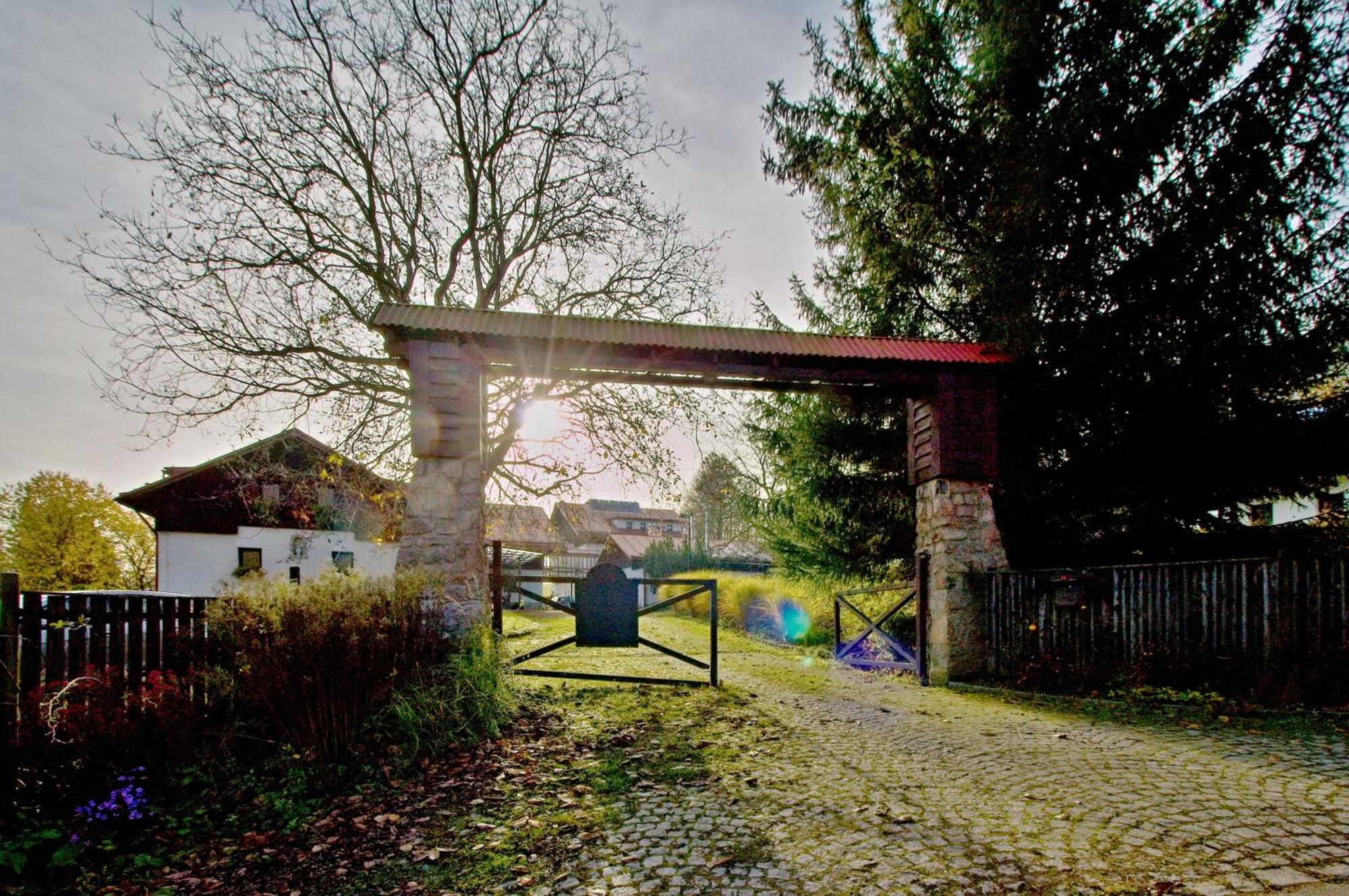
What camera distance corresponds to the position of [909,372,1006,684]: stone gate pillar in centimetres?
790

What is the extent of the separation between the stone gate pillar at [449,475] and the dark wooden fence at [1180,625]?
6.30 meters

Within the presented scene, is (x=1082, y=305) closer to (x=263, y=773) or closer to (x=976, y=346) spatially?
(x=976, y=346)

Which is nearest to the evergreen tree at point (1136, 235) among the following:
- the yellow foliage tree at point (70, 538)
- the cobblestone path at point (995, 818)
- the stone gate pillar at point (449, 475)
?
the cobblestone path at point (995, 818)

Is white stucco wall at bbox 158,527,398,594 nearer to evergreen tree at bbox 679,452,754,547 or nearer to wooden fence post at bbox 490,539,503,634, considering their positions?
evergreen tree at bbox 679,452,754,547

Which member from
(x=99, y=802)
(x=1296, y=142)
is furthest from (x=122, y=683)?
(x=1296, y=142)

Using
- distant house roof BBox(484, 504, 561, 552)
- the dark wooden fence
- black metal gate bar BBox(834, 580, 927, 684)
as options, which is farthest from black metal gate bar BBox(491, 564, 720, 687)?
distant house roof BBox(484, 504, 561, 552)

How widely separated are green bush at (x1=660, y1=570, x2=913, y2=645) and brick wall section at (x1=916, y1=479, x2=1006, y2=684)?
2.56 m

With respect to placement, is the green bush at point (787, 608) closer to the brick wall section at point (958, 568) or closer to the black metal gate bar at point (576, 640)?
the brick wall section at point (958, 568)

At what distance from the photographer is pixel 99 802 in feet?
12.8

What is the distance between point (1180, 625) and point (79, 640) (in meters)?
9.36

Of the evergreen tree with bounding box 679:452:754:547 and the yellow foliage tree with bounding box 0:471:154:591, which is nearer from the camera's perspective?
the evergreen tree with bounding box 679:452:754:547

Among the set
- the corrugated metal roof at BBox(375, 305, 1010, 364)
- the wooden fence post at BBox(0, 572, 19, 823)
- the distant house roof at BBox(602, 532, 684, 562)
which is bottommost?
A: the distant house roof at BBox(602, 532, 684, 562)

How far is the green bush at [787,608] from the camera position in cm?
1170

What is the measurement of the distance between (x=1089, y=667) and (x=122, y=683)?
8.72 metres
